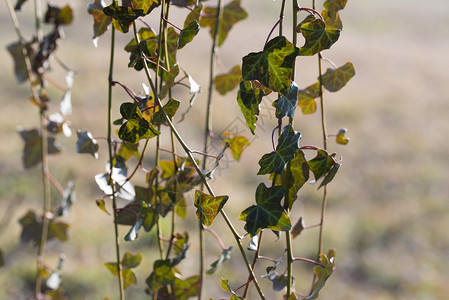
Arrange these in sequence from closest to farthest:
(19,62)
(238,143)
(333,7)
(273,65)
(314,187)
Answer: (273,65) → (333,7) → (238,143) → (19,62) → (314,187)

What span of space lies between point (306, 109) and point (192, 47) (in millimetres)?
6907

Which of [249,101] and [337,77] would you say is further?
[337,77]

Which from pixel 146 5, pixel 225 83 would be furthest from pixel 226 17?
pixel 146 5

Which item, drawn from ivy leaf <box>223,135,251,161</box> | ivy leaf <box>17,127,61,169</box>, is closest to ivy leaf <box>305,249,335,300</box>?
ivy leaf <box>223,135,251,161</box>

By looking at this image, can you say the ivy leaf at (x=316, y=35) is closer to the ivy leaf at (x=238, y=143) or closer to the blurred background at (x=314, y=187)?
the blurred background at (x=314, y=187)

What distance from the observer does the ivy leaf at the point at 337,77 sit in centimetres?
59

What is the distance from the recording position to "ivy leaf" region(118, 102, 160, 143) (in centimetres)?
49

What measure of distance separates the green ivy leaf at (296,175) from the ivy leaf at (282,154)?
0.01 m

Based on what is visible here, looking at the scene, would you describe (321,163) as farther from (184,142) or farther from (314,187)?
(314,187)

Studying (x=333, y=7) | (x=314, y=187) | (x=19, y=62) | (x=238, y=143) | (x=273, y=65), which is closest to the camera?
(x=273, y=65)

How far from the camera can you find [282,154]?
0.46 metres

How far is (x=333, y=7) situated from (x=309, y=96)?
127mm

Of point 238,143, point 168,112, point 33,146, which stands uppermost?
point 168,112

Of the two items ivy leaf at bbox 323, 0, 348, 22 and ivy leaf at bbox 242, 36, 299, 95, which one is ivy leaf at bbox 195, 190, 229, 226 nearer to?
ivy leaf at bbox 242, 36, 299, 95
